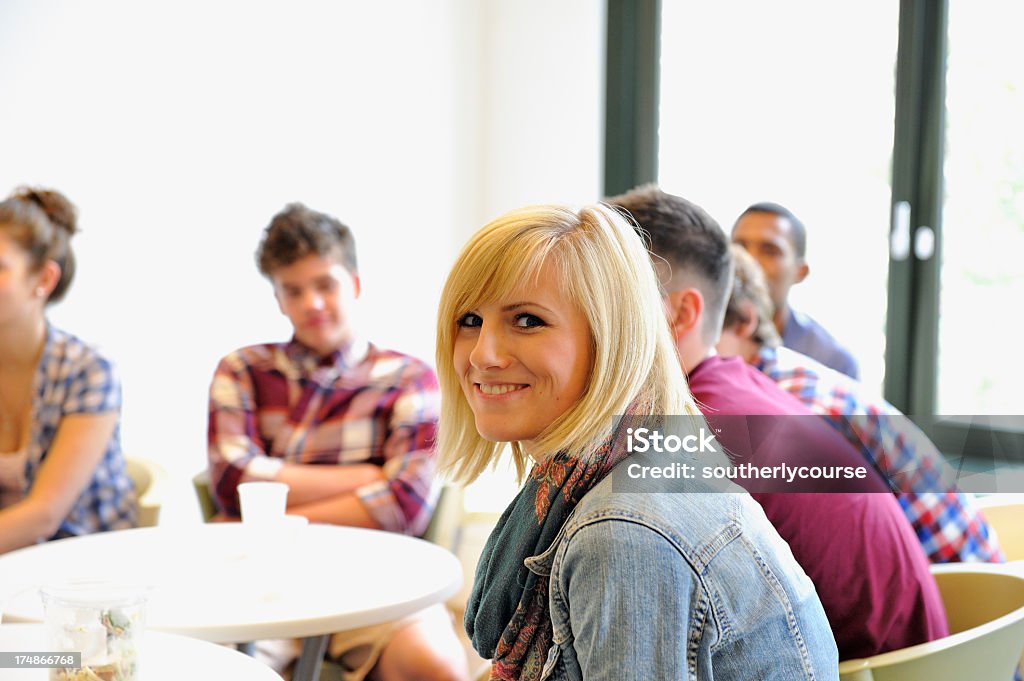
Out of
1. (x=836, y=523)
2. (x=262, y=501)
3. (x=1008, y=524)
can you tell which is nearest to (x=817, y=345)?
(x=1008, y=524)

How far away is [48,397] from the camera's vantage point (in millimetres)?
2518

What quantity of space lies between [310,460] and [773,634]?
1.66 metres

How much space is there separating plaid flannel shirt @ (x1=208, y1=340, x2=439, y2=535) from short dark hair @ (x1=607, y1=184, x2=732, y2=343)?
769 millimetres

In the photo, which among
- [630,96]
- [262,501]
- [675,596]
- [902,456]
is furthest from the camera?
[630,96]

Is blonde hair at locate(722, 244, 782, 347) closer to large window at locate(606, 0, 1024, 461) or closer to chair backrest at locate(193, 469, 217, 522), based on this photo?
large window at locate(606, 0, 1024, 461)

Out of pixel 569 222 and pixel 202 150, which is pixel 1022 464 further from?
pixel 202 150

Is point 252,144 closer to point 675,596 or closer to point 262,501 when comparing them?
point 262,501

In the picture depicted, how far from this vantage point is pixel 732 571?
1091 millimetres

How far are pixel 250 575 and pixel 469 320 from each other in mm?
726

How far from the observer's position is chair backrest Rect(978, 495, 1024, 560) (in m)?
2.27

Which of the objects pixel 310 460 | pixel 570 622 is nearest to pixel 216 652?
pixel 570 622

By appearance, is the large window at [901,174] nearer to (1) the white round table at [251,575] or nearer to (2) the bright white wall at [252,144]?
(2) the bright white wall at [252,144]

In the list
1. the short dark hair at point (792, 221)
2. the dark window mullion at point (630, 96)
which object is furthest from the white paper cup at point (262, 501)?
the dark window mullion at point (630, 96)

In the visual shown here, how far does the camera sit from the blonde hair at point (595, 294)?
1211 mm
